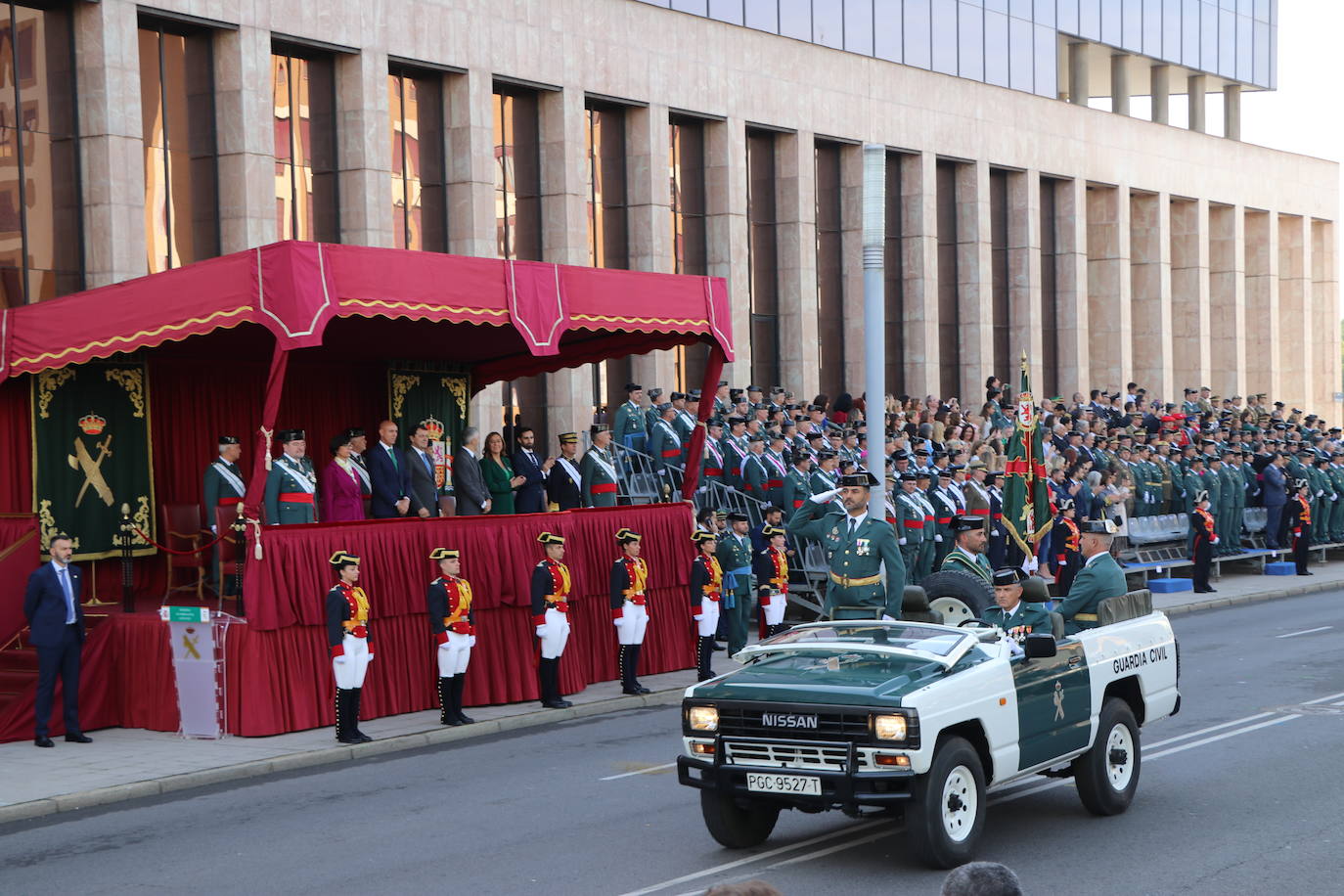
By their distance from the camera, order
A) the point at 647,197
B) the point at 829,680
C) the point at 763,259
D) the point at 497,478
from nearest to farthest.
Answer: the point at 829,680 → the point at 497,478 → the point at 647,197 → the point at 763,259

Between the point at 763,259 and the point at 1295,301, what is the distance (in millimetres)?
29305

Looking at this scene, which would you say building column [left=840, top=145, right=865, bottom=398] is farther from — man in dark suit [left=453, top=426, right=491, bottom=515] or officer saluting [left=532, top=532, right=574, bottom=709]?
officer saluting [left=532, top=532, right=574, bottom=709]

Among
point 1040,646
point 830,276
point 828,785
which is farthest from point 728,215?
point 828,785

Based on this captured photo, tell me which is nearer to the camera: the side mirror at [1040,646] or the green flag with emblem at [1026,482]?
the side mirror at [1040,646]

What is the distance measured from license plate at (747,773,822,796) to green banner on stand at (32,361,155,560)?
33.9ft

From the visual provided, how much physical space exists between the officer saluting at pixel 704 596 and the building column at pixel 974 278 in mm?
24386

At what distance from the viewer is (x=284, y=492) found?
16.0 meters

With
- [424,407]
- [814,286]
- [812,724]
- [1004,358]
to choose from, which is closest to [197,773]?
[812,724]

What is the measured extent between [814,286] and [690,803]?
85.2ft

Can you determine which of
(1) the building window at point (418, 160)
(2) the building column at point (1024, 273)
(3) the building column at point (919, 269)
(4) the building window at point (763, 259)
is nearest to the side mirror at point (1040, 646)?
(1) the building window at point (418, 160)

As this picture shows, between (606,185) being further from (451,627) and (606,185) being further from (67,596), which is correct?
(67,596)

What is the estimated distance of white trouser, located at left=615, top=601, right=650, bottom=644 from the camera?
17188 mm

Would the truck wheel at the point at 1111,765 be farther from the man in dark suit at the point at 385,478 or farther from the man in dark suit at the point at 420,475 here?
the man in dark suit at the point at 420,475

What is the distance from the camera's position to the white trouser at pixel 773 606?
64.4ft
